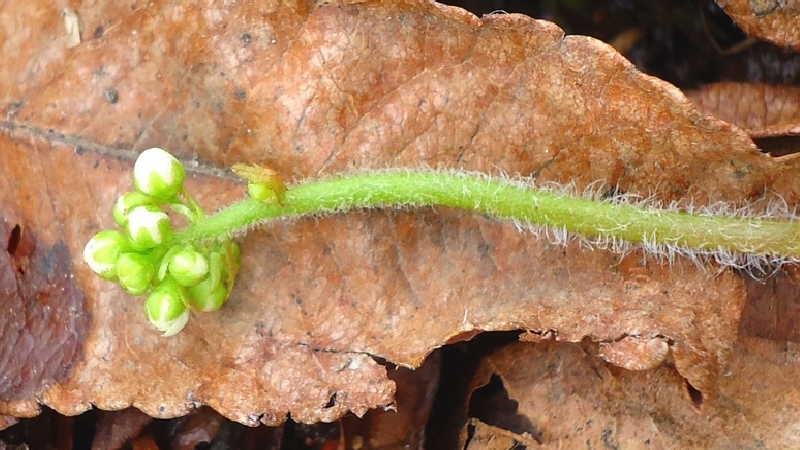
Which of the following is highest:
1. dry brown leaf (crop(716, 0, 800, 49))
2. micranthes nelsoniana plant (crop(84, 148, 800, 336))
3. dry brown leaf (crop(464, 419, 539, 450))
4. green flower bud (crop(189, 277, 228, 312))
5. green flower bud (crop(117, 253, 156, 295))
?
dry brown leaf (crop(716, 0, 800, 49))

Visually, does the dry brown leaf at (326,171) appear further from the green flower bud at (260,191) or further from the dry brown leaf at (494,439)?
the dry brown leaf at (494,439)

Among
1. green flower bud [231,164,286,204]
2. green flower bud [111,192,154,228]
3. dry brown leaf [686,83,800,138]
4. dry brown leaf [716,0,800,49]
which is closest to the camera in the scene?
green flower bud [231,164,286,204]

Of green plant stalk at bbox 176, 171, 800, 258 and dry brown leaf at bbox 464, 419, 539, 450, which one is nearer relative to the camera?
green plant stalk at bbox 176, 171, 800, 258

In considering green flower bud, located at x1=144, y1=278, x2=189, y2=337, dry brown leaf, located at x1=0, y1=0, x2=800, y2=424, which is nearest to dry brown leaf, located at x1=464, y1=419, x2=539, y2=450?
dry brown leaf, located at x1=0, y1=0, x2=800, y2=424

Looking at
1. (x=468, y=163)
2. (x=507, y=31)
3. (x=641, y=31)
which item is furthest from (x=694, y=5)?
(x=468, y=163)

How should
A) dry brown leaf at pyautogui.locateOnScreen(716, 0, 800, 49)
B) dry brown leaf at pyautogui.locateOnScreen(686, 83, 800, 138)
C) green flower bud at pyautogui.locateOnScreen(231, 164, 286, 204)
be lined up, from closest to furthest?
green flower bud at pyautogui.locateOnScreen(231, 164, 286, 204) < dry brown leaf at pyautogui.locateOnScreen(716, 0, 800, 49) < dry brown leaf at pyautogui.locateOnScreen(686, 83, 800, 138)

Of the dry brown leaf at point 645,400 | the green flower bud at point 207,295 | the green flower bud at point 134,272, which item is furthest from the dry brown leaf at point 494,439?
the green flower bud at point 134,272

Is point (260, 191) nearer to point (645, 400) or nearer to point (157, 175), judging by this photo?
point (157, 175)

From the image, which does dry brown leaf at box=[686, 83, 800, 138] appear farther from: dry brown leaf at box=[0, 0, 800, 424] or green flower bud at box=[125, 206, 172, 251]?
green flower bud at box=[125, 206, 172, 251]
